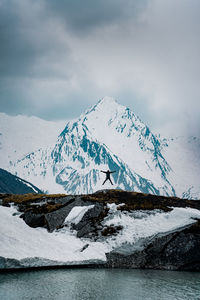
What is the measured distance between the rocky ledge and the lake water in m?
2.05

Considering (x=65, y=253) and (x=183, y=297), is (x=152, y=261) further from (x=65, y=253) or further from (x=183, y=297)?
(x=183, y=297)

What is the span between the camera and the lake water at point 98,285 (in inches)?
802

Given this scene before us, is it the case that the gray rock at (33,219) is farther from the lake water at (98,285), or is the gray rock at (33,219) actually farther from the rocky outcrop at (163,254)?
the rocky outcrop at (163,254)

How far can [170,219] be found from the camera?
3838 cm

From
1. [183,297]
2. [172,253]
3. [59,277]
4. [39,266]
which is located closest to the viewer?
[183,297]

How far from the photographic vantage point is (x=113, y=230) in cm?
3650

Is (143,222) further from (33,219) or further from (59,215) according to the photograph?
(33,219)

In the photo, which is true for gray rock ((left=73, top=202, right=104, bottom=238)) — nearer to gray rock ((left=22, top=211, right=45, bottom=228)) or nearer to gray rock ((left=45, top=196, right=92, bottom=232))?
gray rock ((left=45, top=196, right=92, bottom=232))

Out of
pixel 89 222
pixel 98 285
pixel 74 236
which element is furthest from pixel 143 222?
pixel 98 285

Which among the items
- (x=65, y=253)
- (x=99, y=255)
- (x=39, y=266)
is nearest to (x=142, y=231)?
(x=99, y=255)

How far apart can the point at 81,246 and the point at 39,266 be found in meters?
6.22

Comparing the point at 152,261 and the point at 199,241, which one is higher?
the point at 199,241

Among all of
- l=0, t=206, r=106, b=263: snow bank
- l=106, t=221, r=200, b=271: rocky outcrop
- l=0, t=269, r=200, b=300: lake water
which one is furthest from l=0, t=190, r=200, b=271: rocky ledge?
l=0, t=269, r=200, b=300: lake water

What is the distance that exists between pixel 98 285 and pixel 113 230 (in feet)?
44.1
